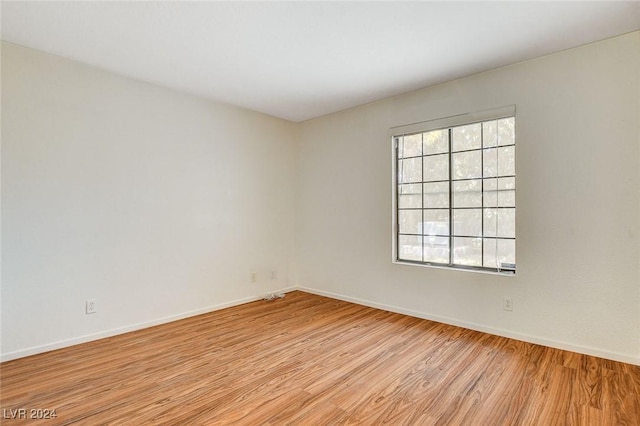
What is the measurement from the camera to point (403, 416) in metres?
1.85

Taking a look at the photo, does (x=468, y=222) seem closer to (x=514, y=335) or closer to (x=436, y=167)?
(x=436, y=167)

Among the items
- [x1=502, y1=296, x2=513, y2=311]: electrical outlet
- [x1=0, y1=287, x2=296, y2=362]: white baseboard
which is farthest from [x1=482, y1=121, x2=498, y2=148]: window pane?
[x1=0, y1=287, x2=296, y2=362]: white baseboard

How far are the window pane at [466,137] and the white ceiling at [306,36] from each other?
0.55 metres

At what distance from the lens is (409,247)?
151 inches

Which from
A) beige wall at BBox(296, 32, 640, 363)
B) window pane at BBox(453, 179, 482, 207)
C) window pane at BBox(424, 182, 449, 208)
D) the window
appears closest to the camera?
beige wall at BBox(296, 32, 640, 363)

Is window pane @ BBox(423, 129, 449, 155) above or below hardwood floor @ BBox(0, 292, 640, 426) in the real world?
above

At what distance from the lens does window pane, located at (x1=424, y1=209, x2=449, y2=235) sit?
3.51m

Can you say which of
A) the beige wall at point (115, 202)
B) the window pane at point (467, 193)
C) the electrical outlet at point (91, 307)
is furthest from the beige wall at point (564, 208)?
the electrical outlet at point (91, 307)

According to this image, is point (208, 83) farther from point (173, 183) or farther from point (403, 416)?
point (403, 416)

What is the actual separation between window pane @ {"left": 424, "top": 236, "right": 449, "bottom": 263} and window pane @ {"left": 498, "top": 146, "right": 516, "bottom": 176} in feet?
2.99

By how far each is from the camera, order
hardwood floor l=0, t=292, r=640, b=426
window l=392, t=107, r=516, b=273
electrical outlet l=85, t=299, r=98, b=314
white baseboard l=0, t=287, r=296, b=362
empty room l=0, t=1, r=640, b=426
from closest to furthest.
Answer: hardwood floor l=0, t=292, r=640, b=426, empty room l=0, t=1, r=640, b=426, white baseboard l=0, t=287, r=296, b=362, electrical outlet l=85, t=299, r=98, b=314, window l=392, t=107, r=516, b=273

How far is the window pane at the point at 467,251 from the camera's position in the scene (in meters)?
3.26

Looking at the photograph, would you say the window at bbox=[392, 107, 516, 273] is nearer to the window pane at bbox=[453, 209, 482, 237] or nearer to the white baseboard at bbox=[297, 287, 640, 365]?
the window pane at bbox=[453, 209, 482, 237]

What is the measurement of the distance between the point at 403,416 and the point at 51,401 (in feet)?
7.29
